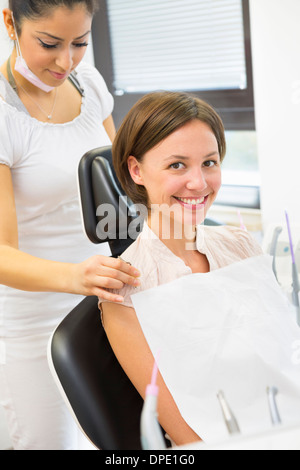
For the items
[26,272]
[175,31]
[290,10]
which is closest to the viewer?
[26,272]

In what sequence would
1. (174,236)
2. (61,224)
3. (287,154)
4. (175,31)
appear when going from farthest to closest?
1. (175,31)
2. (287,154)
3. (61,224)
4. (174,236)

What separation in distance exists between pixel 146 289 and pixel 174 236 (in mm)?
167

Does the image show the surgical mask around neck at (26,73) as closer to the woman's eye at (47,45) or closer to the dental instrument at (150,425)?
the woman's eye at (47,45)

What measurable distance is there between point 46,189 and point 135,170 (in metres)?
0.27

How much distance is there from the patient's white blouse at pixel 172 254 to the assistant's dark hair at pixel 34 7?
1.66 feet

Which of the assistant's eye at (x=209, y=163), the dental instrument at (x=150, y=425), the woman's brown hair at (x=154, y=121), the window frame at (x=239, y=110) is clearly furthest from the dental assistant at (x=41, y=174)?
the window frame at (x=239, y=110)

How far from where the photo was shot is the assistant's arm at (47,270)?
92cm

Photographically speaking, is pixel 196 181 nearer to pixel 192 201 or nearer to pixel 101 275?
pixel 192 201

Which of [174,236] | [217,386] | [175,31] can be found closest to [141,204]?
[174,236]

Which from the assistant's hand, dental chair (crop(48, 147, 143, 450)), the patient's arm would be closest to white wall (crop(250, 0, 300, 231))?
dental chair (crop(48, 147, 143, 450))

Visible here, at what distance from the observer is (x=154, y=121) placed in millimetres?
1113
